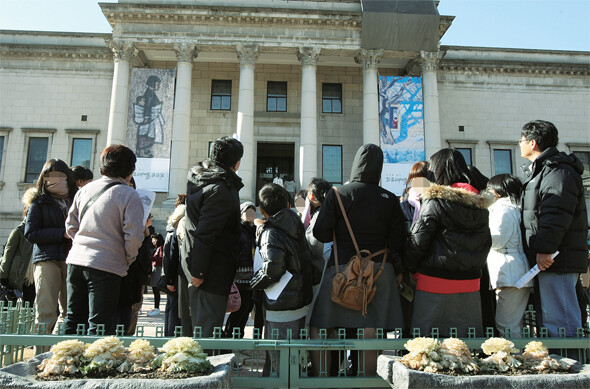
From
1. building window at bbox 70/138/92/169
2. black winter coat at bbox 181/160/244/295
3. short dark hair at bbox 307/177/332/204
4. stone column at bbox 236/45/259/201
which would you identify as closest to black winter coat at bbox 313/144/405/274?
black winter coat at bbox 181/160/244/295

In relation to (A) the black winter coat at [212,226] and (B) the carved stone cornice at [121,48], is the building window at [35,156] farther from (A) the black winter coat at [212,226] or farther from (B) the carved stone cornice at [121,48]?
(A) the black winter coat at [212,226]

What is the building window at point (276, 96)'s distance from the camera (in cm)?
2750

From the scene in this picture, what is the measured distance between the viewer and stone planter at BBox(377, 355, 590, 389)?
9.61ft

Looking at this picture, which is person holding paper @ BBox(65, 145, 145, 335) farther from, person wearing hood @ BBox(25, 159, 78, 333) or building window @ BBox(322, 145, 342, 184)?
building window @ BBox(322, 145, 342, 184)

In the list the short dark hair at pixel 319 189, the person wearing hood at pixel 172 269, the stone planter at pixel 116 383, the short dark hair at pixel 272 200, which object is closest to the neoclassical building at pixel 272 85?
the person wearing hood at pixel 172 269

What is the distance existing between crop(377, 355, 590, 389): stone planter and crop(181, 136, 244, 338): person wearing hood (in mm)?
2150

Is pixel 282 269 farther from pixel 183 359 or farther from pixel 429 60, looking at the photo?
pixel 429 60

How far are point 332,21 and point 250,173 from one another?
976 cm

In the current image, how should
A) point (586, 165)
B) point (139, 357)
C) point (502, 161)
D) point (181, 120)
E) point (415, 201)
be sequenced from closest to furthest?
point (139, 357) → point (415, 201) → point (181, 120) → point (502, 161) → point (586, 165)

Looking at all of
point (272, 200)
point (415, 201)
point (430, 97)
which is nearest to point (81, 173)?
point (272, 200)

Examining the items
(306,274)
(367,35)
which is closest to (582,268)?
(306,274)

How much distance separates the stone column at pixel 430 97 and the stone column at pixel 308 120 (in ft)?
20.4

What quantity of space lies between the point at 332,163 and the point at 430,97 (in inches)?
273

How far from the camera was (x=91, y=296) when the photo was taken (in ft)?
13.9
